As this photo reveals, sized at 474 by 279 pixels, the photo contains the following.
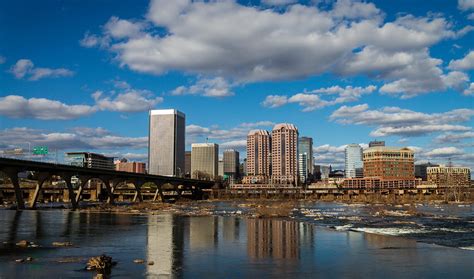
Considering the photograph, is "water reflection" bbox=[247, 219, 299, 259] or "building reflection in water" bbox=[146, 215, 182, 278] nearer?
"building reflection in water" bbox=[146, 215, 182, 278]

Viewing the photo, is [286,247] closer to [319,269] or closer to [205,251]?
[205,251]

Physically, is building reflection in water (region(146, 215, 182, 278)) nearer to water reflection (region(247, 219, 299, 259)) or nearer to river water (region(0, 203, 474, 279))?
river water (region(0, 203, 474, 279))

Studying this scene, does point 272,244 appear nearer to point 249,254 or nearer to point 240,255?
point 249,254

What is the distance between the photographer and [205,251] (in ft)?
122

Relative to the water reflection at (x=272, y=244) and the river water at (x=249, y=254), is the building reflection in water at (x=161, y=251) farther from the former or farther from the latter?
the water reflection at (x=272, y=244)

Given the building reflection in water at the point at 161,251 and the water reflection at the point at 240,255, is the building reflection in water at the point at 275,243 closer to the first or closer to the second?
the water reflection at the point at 240,255

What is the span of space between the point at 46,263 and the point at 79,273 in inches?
190

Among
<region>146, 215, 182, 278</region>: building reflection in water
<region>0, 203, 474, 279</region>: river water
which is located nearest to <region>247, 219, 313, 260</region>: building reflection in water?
<region>0, 203, 474, 279</region>: river water

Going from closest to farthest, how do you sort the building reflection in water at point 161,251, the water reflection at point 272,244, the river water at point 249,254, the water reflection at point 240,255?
1. the river water at point 249,254
2. the water reflection at point 240,255
3. the building reflection in water at point 161,251
4. the water reflection at point 272,244

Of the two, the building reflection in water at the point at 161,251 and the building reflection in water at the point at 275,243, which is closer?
the building reflection in water at the point at 161,251

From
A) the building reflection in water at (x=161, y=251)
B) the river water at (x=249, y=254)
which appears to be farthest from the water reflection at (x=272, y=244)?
the building reflection in water at (x=161, y=251)

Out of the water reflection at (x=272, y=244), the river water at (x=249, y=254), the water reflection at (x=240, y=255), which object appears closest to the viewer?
the river water at (x=249, y=254)

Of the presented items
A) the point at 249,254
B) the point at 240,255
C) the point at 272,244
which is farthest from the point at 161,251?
the point at 272,244

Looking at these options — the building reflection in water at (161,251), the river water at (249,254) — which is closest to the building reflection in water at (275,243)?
the river water at (249,254)
